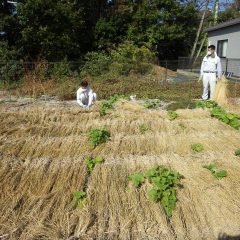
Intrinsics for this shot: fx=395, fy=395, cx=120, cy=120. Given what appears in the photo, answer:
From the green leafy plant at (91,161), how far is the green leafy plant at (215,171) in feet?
4.48

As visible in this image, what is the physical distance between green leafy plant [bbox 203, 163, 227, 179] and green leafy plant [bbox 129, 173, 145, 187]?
92 cm

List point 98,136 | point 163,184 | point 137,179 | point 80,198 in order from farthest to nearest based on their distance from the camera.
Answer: point 98,136 → point 137,179 → point 163,184 → point 80,198

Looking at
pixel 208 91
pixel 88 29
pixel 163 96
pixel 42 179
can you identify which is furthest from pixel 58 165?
pixel 88 29

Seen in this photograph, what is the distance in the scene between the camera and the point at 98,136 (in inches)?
214

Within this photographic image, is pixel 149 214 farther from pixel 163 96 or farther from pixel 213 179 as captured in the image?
pixel 163 96

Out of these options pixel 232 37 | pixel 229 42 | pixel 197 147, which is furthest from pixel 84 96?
pixel 229 42

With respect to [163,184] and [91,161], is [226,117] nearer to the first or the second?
[163,184]

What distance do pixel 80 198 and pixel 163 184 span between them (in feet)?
3.17

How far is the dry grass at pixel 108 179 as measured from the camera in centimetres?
416

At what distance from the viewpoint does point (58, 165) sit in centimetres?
483

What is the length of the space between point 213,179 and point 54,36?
53.7ft

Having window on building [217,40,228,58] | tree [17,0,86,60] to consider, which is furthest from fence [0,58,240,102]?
window on building [217,40,228,58]

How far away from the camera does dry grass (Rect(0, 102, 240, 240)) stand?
13.6ft

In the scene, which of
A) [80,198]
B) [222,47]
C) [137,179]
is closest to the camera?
[80,198]
